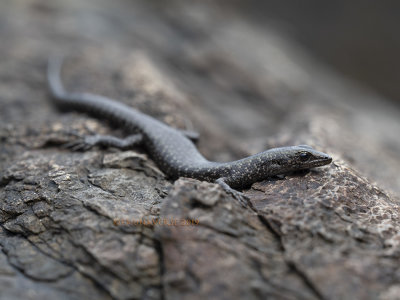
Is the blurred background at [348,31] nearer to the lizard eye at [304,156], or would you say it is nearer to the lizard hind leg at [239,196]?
the lizard eye at [304,156]

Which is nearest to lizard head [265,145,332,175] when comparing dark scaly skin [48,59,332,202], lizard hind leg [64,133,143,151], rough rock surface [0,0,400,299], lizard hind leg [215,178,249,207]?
dark scaly skin [48,59,332,202]

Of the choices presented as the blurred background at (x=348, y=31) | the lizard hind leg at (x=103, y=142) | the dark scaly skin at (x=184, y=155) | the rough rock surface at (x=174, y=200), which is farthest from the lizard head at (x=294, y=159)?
the blurred background at (x=348, y=31)

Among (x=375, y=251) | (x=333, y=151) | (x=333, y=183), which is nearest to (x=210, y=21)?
(x=333, y=151)

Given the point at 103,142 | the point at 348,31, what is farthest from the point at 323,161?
the point at 348,31

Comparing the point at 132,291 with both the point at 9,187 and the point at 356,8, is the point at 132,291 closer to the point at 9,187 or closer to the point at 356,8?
the point at 9,187

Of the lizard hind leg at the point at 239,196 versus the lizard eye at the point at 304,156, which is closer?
the lizard hind leg at the point at 239,196

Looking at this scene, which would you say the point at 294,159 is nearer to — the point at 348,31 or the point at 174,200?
the point at 174,200

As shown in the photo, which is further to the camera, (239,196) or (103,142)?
(103,142)

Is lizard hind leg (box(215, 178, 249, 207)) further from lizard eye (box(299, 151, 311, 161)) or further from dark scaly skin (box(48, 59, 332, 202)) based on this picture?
lizard eye (box(299, 151, 311, 161))
